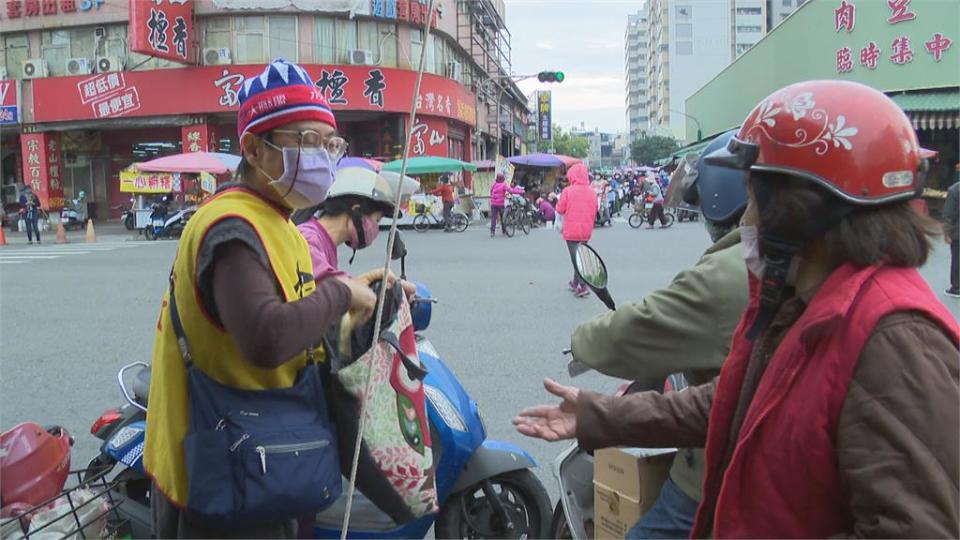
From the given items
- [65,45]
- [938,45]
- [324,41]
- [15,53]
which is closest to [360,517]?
[938,45]

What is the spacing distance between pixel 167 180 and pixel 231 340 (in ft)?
77.9

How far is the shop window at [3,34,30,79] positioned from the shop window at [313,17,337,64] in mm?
10283

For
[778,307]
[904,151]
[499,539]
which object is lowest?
[499,539]

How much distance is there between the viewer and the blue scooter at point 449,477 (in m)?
2.86

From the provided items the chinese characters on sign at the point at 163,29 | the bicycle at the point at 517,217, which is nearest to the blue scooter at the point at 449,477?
the bicycle at the point at 517,217

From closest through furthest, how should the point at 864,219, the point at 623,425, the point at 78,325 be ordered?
the point at 864,219, the point at 623,425, the point at 78,325

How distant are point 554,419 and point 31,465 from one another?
230cm

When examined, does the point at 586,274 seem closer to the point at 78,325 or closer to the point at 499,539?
the point at 499,539

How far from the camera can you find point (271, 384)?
188 centimetres

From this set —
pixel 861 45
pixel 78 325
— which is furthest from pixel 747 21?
pixel 78 325

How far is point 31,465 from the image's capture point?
3.06 m

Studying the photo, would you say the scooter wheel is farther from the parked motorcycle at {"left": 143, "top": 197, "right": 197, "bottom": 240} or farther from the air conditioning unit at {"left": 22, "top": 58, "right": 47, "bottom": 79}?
the air conditioning unit at {"left": 22, "top": 58, "right": 47, "bottom": 79}

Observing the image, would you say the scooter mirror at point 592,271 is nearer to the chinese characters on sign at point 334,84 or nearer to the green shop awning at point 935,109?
the green shop awning at point 935,109

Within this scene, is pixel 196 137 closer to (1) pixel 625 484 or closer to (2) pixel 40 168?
(2) pixel 40 168
